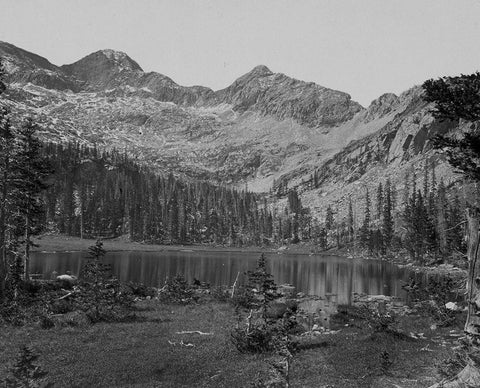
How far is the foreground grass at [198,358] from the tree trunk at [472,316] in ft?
15.1

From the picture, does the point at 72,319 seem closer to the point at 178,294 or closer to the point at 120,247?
the point at 178,294

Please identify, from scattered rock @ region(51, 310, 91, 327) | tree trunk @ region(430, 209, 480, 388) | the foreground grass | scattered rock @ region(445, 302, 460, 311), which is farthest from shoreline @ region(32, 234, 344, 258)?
tree trunk @ region(430, 209, 480, 388)

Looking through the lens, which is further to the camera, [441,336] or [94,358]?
[441,336]

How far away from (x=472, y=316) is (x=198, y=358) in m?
13.0

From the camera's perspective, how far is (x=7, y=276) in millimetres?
35594

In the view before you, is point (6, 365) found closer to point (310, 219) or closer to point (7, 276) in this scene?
point (7, 276)

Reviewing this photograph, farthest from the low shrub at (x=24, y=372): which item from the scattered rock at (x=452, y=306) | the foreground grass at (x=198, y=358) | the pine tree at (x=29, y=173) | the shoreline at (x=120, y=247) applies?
the shoreline at (x=120, y=247)

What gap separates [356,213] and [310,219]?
21.9 metres

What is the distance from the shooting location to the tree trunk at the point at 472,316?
1257cm

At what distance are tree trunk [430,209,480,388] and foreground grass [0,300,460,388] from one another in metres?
4.60

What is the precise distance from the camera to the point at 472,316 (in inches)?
530

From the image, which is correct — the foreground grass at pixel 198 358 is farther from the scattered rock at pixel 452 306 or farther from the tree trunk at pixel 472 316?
the scattered rock at pixel 452 306

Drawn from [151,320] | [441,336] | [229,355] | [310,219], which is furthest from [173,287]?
[310,219]

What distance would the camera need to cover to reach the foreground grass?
17.7 meters
